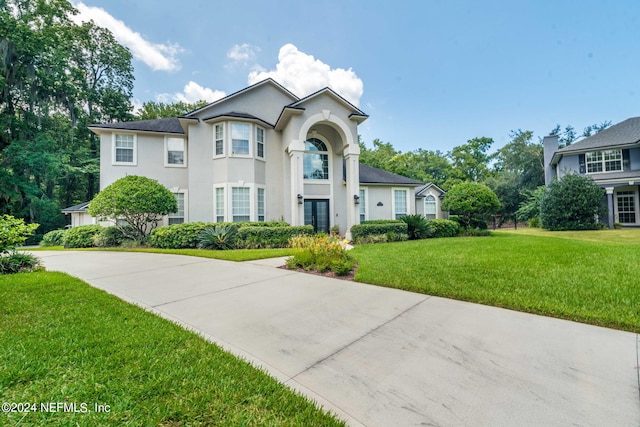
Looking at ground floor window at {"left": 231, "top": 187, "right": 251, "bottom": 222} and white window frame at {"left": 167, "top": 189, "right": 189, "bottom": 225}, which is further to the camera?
white window frame at {"left": 167, "top": 189, "right": 189, "bottom": 225}

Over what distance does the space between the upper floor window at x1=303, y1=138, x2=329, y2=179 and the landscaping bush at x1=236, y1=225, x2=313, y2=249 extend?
4.19 metres

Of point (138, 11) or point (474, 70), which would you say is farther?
point (474, 70)

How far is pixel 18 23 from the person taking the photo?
18.1m

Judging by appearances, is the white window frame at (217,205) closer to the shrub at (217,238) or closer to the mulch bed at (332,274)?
the shrub at (217,238)

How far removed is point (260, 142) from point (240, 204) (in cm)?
350

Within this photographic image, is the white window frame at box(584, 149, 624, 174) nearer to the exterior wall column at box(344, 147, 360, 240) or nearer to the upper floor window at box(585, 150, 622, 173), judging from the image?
the upper floor window at box(585, 150, 622, 173)

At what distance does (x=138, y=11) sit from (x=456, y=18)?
16.3 m

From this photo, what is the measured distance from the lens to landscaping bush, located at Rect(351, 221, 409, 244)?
12512mm

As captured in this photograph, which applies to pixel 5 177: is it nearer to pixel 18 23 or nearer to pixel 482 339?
pixel 18 23

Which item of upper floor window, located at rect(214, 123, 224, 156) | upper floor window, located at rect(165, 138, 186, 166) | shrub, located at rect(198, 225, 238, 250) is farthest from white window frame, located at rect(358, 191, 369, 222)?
upper floor window, located at rect(165, 138, 186, 166)

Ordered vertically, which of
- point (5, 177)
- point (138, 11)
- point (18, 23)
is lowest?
point (5, 177)

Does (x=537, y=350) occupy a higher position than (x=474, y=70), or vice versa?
(x=474, y=70)

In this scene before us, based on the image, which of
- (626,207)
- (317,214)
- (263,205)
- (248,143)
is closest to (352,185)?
(317,214)

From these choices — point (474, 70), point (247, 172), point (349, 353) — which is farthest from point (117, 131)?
point (474, 70)
